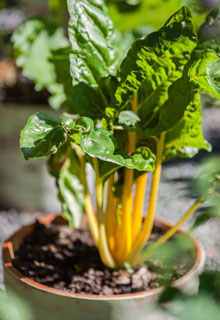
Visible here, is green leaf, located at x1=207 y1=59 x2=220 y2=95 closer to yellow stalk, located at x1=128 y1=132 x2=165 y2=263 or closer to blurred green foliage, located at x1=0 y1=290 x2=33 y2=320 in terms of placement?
yellow stalk, located at x1=128 y1=132 x2=165 y2=263

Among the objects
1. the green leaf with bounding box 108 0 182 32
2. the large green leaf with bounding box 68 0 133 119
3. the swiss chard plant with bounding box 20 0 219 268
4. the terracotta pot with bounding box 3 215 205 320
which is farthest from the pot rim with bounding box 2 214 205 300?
the green leaf with bounding box 108 0 182 32

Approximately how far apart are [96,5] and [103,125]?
0.24 meters

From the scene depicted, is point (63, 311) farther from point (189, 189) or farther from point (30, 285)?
point (189, 189)

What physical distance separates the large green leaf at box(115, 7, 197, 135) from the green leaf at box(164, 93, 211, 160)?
0.15 feet

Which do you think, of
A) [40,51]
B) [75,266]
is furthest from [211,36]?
[40,51]

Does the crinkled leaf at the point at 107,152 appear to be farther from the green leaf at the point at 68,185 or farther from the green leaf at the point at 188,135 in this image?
the green leaf at the point at 68,185

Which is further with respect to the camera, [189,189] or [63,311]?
[63,311]

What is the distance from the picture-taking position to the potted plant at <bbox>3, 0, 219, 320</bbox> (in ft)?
2.20

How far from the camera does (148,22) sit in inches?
71.5

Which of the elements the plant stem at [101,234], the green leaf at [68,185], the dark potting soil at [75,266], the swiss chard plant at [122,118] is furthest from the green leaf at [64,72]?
the dark potting soil at [75,266]

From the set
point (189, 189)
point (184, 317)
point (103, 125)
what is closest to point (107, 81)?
point (103, 125)

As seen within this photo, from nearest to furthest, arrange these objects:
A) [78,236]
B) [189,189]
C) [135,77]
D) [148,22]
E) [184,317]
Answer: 1. [184,317]
2. [189,189]
3. [135,77]
4. [78,236]
5. [148,22]

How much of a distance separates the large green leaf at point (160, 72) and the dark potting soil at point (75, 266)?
31 cm

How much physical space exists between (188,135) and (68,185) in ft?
1.08
